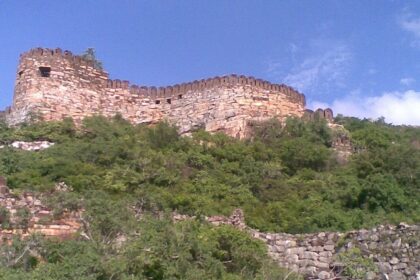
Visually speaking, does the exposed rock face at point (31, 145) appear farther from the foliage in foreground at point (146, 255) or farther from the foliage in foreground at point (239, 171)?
the foliage in foreground at point (146, 255)

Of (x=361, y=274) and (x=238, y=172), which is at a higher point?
(x=238, y=172)

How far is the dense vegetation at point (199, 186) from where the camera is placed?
11.1m

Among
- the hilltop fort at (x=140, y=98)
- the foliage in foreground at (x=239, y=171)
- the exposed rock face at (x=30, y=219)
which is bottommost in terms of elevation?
the exposed rock face at (x=30, y=219)

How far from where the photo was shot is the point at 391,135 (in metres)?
24.1

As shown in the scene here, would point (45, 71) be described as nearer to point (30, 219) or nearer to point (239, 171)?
point (239, 171)

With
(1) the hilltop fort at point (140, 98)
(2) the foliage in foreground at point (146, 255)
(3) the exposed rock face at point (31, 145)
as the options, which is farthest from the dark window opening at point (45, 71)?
(2) the foliage in foreground at point (146, 255)

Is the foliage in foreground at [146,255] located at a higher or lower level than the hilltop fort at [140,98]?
lower

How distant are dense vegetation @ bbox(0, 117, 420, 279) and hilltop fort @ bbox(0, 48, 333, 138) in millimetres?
1278

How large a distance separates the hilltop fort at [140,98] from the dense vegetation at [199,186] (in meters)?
1.28

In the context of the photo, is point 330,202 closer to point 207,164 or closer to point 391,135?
point 207,164

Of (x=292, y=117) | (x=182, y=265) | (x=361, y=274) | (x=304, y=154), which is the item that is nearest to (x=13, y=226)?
(x=182, y=265)

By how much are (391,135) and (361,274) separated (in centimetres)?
1317

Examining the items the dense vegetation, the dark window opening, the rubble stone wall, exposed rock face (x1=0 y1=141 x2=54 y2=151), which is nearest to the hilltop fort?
the dark window opening

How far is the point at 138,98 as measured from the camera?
2628 cm
